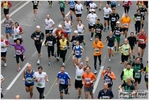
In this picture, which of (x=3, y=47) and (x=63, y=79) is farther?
(x=3, y=47)

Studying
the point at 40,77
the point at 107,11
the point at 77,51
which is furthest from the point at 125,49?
the point at 107,11

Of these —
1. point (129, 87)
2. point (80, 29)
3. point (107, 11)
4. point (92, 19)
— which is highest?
point (107, 11)

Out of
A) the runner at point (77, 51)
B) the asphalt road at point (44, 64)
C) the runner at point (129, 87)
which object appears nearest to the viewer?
the runner at point (129, 87)

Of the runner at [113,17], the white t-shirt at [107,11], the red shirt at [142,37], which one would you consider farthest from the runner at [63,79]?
the white t-shirt at [107,11]

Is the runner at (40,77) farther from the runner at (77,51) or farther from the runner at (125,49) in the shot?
the runner at (125,49)

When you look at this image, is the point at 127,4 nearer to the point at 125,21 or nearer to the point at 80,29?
the point at 125,21

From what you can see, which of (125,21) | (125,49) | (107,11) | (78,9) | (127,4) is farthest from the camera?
(127,4)

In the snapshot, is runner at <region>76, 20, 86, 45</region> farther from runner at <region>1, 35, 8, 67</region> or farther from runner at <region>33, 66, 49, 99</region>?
runner at <region>33, 66, 49, 99</region>

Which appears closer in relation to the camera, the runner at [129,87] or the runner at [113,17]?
the runner at [129,87]

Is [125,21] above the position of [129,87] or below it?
above

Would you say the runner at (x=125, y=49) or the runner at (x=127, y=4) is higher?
the runner at (x=127, y=4)

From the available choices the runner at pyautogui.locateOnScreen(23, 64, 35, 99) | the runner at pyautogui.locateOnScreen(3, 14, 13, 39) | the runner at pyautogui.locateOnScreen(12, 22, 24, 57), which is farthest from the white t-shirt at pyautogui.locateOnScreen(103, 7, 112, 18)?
the runner at pyautogui.locateOnScreen(23, 64, 35, 99)

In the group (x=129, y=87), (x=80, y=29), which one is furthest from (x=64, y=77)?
(x=80, y=29)

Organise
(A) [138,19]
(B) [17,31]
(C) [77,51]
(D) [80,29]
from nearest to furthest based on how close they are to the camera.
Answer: (C) [77,51], (B) [17,31], (D) [80,29], (A) [138,19]
